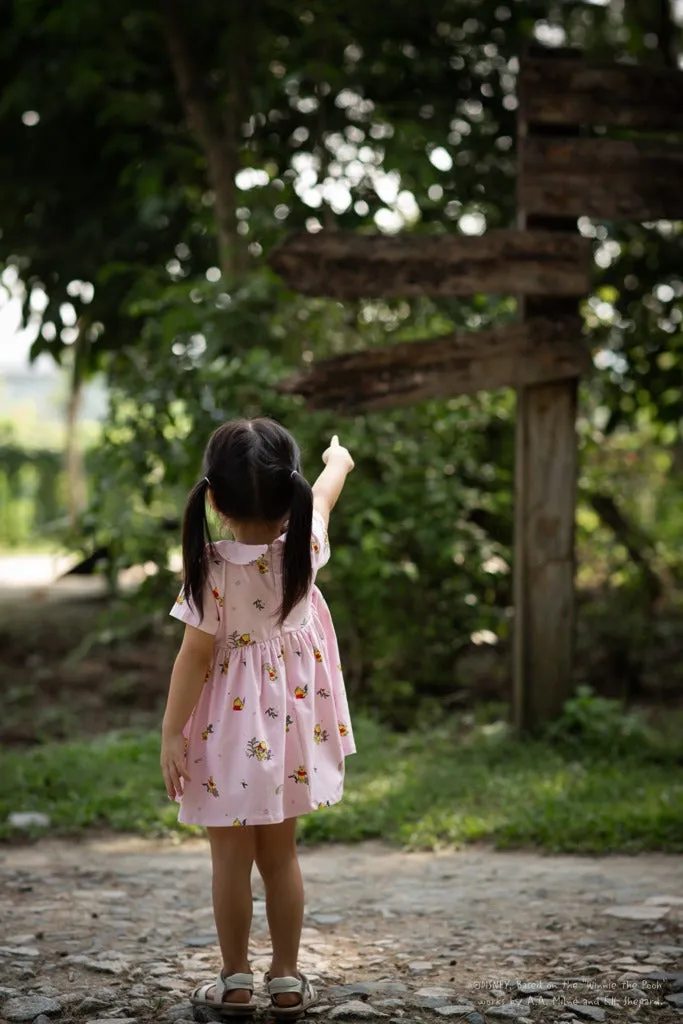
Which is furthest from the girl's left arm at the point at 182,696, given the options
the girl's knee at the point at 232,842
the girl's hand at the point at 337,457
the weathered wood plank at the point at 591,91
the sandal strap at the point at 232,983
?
the weathered wood plank at the point at 591,91

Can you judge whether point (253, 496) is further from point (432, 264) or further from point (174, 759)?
point (432, 264)

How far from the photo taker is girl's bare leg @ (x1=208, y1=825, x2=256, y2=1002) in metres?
2.87

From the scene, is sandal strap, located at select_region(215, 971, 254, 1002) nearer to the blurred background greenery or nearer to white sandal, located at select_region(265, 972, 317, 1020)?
white sandal, located at select_region(265, 972, 317, 1020)

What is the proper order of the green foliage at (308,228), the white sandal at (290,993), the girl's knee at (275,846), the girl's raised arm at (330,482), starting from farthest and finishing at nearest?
the green foliage at (308,228), the girl's raised arm at (330,482), the girl's knee at (275,846), the white sandal at (290,993)

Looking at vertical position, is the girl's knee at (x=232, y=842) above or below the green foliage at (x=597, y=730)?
above

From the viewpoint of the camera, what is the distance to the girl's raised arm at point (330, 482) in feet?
10.6

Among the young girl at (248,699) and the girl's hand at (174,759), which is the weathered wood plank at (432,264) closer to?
the young girl at (248,699)

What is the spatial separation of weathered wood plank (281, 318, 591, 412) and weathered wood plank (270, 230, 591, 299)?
0.68 ft

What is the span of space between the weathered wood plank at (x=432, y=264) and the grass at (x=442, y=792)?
2.12 metres

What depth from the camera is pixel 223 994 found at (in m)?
2.87

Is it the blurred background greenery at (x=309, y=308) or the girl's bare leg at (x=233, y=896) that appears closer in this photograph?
the girl's bare leg at (x=233, y=896)

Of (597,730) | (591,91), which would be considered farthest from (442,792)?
(591,91)

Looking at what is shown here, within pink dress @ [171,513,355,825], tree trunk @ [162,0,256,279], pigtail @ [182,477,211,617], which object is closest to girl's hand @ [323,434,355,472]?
pink dress @ [171,513,355,825]

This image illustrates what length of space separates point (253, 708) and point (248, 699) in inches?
1.0
